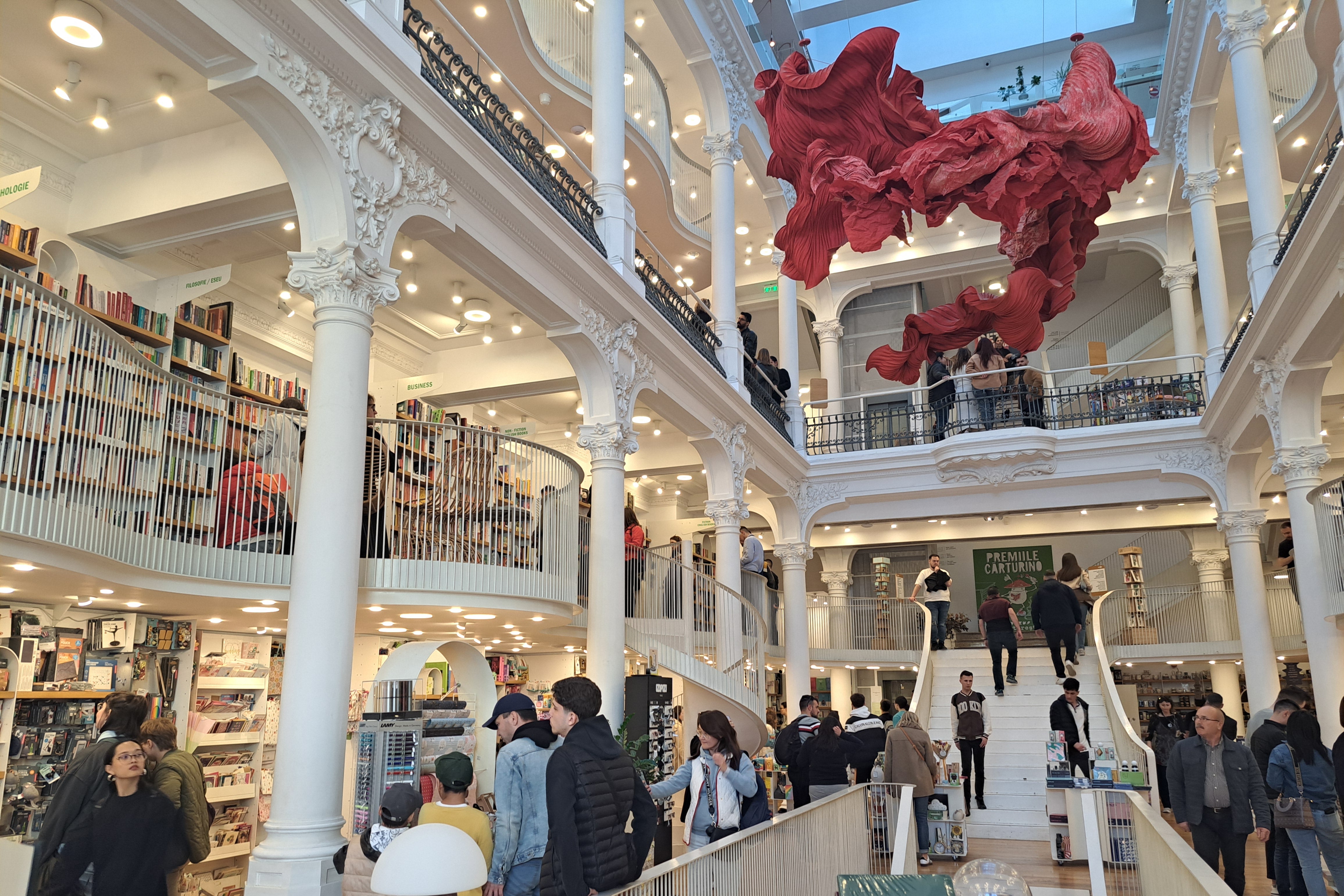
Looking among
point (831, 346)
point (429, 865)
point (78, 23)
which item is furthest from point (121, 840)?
point (831, 346)

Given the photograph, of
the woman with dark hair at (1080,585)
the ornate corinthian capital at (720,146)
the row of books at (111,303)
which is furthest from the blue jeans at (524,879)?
the ornate corinthian capital at (720,146)

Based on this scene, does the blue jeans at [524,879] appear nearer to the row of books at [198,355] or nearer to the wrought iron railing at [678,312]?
the row of books at [198,355]

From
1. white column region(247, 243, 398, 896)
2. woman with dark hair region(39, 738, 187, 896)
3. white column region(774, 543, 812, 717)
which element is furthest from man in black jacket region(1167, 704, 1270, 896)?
white column region(774, 543, 812, 717)

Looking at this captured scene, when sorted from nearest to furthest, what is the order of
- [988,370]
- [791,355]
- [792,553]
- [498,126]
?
[498,126] < [988,370] < [791,355] < [792,553]

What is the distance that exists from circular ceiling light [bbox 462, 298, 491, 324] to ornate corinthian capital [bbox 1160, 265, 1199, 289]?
12.9m

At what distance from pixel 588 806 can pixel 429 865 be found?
1.07 m

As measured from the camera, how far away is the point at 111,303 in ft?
22.0

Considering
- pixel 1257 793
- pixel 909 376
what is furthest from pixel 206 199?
pixel 1257 793

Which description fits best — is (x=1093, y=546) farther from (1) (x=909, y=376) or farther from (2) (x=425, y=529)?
(2) (x=425, y=529)

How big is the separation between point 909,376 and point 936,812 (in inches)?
151

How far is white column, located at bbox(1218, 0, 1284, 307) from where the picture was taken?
977cm

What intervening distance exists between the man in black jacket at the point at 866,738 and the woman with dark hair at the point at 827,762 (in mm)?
792

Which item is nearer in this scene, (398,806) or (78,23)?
(398,806)

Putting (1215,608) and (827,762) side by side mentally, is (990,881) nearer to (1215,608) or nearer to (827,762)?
(827,762)
